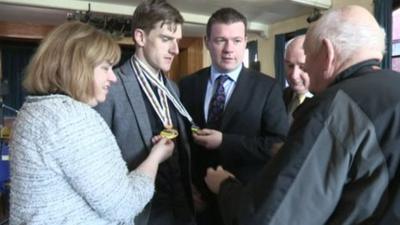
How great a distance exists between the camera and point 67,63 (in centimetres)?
117

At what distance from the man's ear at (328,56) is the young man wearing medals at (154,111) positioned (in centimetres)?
64

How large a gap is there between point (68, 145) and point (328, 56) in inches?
30.1

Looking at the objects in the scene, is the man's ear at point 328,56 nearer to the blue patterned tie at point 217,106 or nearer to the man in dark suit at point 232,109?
the man in dark suit at point 232,109

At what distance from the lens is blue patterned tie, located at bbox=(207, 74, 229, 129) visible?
188 centimetres

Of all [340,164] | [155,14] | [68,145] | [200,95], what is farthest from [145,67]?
[340,164]

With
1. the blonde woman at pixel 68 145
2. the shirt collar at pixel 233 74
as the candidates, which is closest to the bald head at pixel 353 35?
the blonde woman at pixel 68 145

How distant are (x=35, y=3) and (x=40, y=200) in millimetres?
6381

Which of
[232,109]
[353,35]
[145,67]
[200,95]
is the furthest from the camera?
[200,95]

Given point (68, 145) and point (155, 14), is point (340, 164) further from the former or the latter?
point (155, 14)

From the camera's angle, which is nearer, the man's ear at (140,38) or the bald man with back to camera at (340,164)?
the bald man with back to camera at (340,164)

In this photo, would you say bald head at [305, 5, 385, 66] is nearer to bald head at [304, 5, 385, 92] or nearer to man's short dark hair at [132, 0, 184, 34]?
bald head at [304, 5, 385, 92]

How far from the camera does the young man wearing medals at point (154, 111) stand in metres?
1.56

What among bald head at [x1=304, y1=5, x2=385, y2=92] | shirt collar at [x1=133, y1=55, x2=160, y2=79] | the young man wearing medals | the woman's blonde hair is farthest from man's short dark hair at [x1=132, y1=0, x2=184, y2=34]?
bald head at [x1=304, y1=5, x2=385, y2=92]

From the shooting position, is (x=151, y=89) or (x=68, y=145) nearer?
(x=68, y=145)
